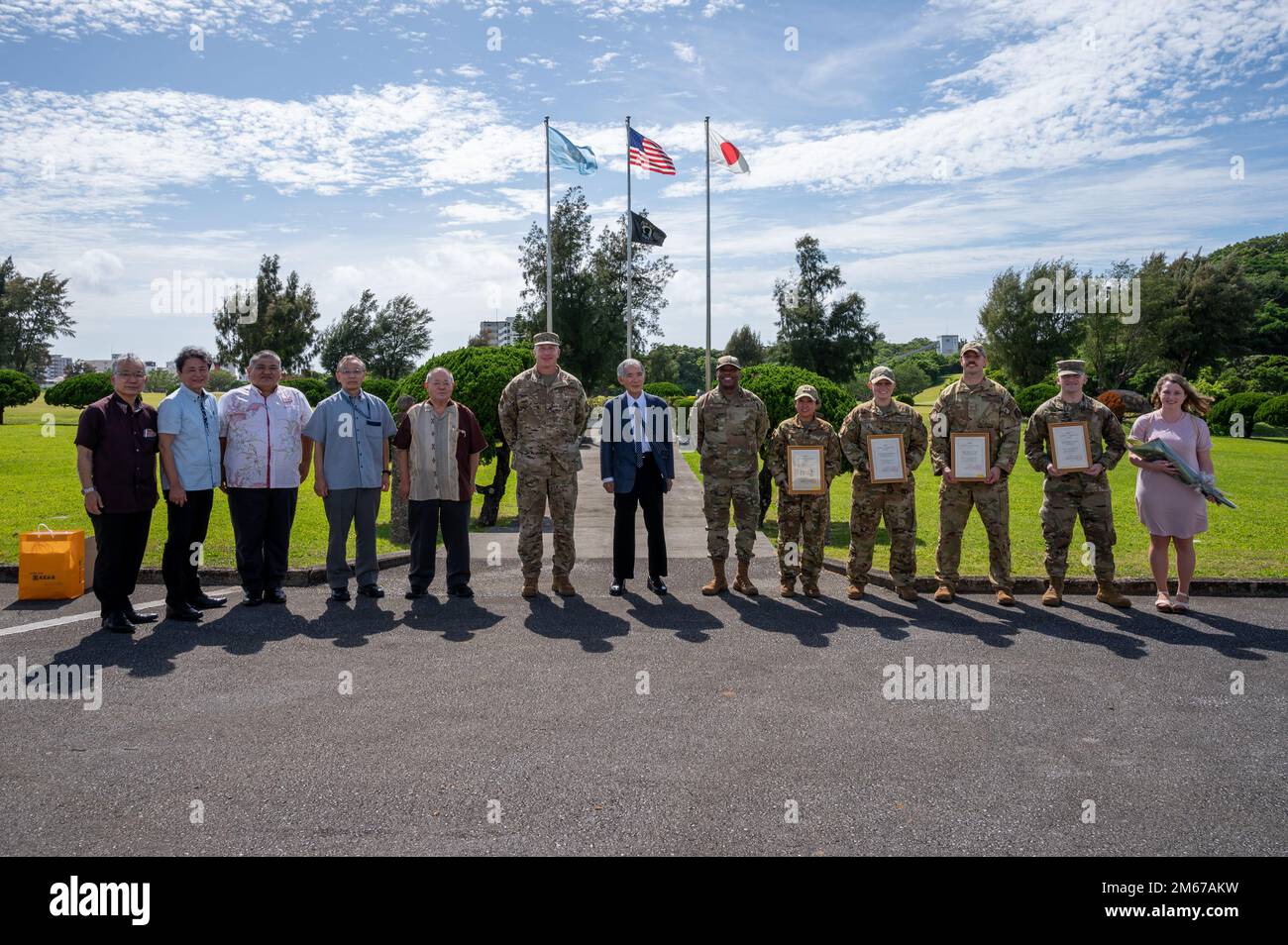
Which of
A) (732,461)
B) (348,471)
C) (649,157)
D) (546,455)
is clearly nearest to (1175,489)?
(732,461)

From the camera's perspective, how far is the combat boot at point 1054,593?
26.2 ft

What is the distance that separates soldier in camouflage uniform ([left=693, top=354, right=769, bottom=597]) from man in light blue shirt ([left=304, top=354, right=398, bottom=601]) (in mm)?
3164

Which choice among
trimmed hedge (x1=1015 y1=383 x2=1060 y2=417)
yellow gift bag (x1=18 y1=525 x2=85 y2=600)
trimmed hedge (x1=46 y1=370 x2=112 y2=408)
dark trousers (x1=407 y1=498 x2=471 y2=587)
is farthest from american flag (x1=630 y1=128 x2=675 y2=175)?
trimmed hedge (x1=46 y1=370 x2=112 y2=408)

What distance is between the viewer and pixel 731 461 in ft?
28.5

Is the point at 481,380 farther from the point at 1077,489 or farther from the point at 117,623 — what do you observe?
the point at 1077,489

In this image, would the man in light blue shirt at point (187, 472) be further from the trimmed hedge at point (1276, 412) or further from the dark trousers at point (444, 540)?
the trimmed hedge at point (1276, 412)

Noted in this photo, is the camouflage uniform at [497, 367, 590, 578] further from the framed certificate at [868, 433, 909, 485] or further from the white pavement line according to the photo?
the white pavement line

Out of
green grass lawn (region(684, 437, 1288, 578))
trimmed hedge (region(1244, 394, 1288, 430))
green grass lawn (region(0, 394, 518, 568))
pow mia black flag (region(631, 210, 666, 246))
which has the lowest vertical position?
green grass lawn (region(684, 437, 1288, 578))

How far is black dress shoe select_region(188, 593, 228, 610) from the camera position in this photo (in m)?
7.80

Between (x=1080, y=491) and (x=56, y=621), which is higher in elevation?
(x=1080, y=491)

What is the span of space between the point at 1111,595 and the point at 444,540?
617cm

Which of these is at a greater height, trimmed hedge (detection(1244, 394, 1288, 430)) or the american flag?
the american flag

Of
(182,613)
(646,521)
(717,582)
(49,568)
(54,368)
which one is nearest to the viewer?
(182,613)
